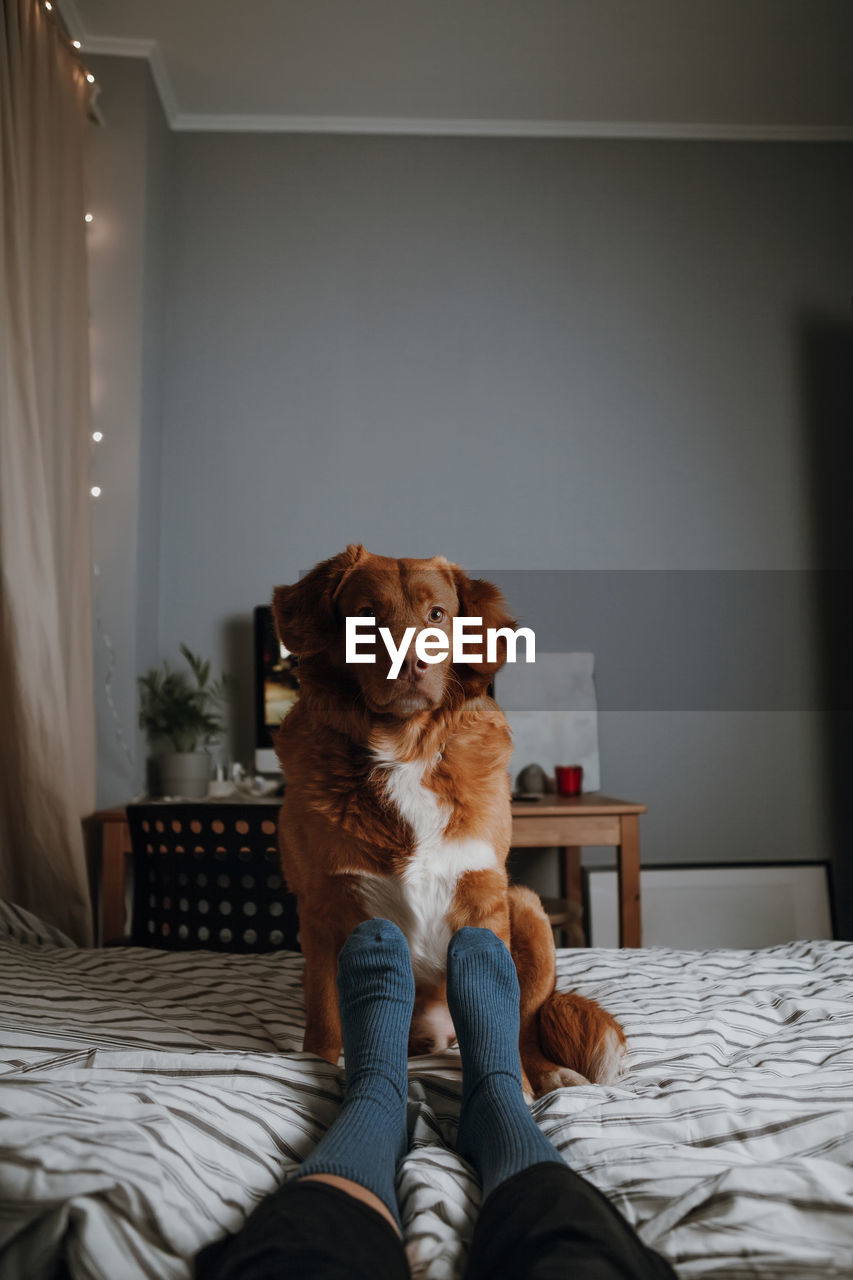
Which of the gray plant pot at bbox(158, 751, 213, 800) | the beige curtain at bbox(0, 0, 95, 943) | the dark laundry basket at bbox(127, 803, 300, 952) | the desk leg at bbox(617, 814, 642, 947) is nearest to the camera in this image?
the dark laundry basket at bbox(127, 803, 300, 952)

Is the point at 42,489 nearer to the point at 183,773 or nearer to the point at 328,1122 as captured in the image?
the point at 183,773

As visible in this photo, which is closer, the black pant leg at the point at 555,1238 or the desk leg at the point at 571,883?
the black pant leg at the point at 555,1238

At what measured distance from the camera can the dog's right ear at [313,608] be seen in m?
0.93

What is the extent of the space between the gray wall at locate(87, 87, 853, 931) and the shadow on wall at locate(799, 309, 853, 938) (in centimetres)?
4

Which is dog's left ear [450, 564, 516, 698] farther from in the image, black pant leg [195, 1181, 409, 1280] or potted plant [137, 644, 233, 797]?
→ potted plant [137, 644, 233, 797]

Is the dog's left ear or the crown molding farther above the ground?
the crown molding

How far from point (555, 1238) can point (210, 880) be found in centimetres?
96

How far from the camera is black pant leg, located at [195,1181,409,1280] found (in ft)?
1.35

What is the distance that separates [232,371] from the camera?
2.73 m

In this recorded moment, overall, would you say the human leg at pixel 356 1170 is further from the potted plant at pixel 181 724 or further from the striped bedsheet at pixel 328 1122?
the potted plant at pixel 181 724

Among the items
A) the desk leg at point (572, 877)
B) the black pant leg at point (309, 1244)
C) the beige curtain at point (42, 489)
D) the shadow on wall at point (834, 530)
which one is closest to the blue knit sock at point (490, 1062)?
the black pant leg at point (309, 1244)

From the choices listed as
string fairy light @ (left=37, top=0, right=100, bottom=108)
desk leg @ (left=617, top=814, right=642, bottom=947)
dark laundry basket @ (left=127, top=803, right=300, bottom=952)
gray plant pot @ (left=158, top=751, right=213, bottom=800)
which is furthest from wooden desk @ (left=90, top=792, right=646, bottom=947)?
string fairy light @ (left=37, top=0, right=100, bottom=108)

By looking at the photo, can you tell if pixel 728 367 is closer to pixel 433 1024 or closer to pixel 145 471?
pixel 145 471

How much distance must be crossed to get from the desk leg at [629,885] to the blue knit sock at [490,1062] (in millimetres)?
1265
